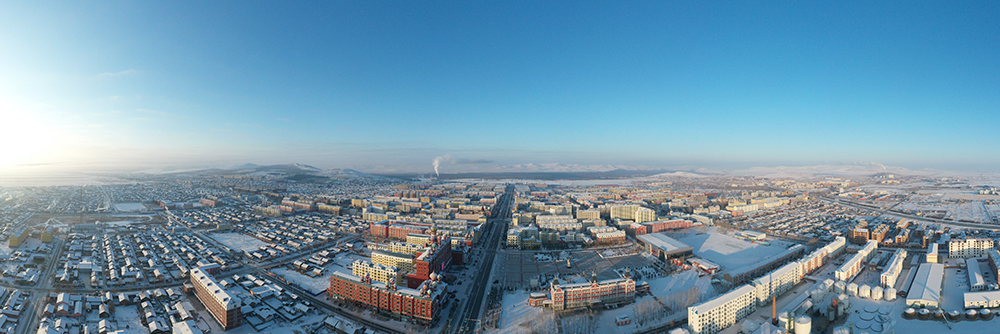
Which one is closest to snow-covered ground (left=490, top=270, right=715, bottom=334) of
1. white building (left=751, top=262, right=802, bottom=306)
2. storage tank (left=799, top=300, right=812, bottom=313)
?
white building (left=751, top=262, right=802, bottom=306)

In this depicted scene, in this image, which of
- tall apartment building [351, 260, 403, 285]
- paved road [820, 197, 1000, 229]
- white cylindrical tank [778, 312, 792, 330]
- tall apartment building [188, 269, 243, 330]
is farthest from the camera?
paved road [820, 197, 1000, 229]

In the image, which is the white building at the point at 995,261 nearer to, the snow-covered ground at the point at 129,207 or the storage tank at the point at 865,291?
the storage tank at the point at 865,291

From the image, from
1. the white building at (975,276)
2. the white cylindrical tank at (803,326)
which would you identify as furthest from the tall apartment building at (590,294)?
the white building at (975,276)

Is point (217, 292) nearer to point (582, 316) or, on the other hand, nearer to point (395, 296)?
point (395, 296)

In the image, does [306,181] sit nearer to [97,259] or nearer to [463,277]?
[97,259]

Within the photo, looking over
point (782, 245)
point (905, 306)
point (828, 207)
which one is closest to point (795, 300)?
point (905, 306)

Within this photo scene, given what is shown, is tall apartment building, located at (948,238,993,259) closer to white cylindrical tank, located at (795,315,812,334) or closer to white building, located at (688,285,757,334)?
white building, located at (688,285,757,334)
